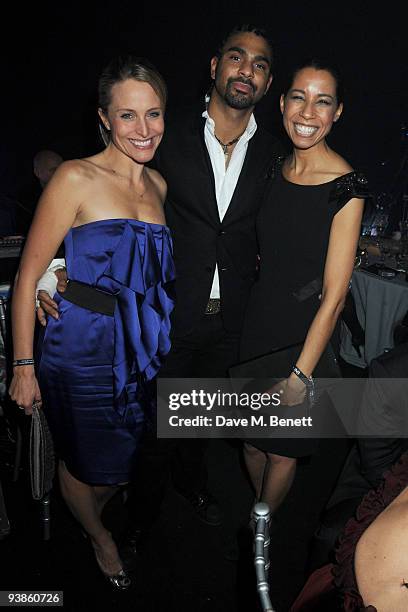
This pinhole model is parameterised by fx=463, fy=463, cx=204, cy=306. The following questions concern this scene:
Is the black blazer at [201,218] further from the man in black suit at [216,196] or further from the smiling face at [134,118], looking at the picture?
the smiling face at [134,118]

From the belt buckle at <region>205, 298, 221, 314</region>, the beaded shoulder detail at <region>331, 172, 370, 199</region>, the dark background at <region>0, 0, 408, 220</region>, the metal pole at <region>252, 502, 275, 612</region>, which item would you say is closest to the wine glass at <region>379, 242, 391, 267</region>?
the dark background at <region>0, 0, 408, 220</region>

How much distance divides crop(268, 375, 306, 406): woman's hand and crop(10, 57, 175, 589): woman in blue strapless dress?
0.45 m

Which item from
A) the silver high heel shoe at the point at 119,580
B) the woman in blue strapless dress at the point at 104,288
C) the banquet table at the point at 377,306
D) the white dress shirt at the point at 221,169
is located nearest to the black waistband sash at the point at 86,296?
the woman in blue strapless dress at the point at 104,288

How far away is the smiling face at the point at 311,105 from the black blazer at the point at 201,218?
0.27 meters

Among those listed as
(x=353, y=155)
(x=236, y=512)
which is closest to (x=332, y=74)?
(x=236, y=512)

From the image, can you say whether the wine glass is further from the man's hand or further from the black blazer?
the man's hand

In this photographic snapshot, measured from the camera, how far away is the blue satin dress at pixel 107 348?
1.46 m

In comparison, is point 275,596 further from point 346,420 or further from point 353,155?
point 353,155

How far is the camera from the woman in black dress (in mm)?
1527

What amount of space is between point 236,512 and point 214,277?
1156 millimetres

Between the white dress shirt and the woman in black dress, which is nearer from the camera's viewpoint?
the woman in black dress

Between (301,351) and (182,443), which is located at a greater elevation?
(301,351)

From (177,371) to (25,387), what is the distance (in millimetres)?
655

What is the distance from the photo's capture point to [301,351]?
5.43 feet
